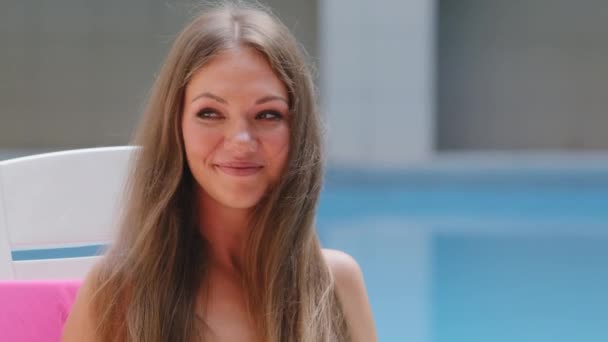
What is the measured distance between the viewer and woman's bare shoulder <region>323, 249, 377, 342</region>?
124 centimetres

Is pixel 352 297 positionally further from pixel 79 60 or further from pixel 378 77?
pixel 79 60

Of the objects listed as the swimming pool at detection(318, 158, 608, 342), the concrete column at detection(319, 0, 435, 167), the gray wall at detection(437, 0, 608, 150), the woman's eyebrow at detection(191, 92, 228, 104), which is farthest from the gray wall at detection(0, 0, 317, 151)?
the woman's eyebrow at detection(191, 92, 228, 104)

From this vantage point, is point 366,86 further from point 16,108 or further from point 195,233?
point 195,233

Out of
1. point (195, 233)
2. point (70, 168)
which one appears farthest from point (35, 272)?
point (195, 233)

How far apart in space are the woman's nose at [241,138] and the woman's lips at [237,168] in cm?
2

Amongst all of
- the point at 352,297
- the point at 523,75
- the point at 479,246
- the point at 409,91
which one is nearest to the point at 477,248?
the point at 479,246

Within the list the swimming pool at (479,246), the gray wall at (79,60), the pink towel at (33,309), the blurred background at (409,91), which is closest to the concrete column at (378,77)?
the blurred background at (409,91)

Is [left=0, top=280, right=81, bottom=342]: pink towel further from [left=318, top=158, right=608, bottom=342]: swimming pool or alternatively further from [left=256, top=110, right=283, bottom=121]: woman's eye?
[left=318, top=158, right=608, bottom=342]: swimming pool

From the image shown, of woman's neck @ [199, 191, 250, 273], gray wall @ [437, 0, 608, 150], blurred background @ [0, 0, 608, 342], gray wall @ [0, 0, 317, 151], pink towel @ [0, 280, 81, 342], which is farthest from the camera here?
gray wall @ [437, 0, 608, 150]

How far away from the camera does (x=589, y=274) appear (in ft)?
16.8

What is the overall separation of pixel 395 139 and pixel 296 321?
761cm

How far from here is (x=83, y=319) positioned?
112cm

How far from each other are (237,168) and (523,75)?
843cm

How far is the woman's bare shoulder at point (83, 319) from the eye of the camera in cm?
111
